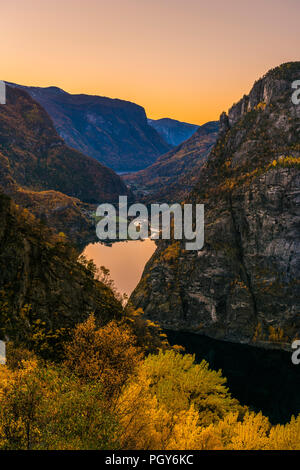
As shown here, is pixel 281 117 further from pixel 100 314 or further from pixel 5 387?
pixel 5 387

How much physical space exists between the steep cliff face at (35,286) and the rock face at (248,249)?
72061mm

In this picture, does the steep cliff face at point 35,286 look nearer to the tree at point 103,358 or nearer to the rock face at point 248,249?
the tree at point 103,358

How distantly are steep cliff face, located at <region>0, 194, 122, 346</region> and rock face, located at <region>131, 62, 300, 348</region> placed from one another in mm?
72061

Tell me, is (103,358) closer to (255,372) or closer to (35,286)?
(35,286)

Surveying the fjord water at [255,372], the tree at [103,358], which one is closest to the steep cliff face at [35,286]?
the tree at [103,358]

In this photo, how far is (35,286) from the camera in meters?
51.2

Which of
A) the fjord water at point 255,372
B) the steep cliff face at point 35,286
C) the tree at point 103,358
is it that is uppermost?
the steep cliff face at point 35,286

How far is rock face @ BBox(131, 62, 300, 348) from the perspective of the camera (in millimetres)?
113312

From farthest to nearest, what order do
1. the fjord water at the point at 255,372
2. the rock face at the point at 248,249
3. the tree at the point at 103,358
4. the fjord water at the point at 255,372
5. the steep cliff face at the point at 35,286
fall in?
the rock face at the point at 248,249 < the fjord water at the point at 255,372 < the fjord water at the point at 255,372 < the steep cliff face at the point at 35,286 < the tree at the point at 103,358

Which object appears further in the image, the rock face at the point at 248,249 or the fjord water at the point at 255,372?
the rock face at the point at 248,249

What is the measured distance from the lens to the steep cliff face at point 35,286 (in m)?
46.6

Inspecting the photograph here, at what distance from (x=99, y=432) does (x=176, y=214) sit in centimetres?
13736

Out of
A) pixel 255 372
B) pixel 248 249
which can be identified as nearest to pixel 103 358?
pixel 255 372

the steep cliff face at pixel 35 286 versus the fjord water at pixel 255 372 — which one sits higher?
the steep cliff face at pixel 35 286
